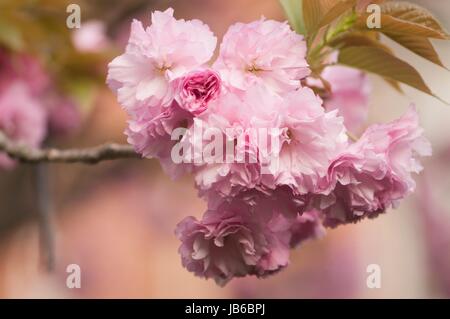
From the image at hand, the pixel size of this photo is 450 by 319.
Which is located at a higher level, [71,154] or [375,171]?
[71,154]

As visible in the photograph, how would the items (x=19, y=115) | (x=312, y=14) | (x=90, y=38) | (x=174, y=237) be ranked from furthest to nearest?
(x=174, y=237) < (x=90, y=38) < (x=19, y=115) < (x=312, y=14)

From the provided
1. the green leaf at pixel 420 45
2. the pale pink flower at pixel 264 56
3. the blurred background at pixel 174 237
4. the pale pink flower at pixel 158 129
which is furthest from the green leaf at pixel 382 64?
the blurred background at pixel 174 237

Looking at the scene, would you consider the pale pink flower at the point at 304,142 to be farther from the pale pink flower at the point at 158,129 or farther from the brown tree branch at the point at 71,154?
the brown tree branch at the point at 71,154

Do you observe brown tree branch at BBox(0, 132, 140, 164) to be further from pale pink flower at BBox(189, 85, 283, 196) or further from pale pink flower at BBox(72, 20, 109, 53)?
pale pink flower at BBox(72, 20, 109, 53)

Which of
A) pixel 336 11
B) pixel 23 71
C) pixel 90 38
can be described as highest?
pixel 90 38

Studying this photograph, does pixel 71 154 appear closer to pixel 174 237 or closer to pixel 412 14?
pixel 412 14

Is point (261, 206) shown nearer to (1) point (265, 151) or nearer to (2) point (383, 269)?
(1) point (265, 151)

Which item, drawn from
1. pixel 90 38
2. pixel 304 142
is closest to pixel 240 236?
pixel 304 142
